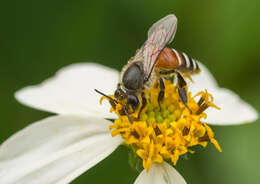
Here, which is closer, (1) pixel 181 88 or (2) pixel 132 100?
(2) pixel 132 100

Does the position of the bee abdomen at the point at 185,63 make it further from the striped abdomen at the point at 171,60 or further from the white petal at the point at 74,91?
the white petal at the point at 74,91

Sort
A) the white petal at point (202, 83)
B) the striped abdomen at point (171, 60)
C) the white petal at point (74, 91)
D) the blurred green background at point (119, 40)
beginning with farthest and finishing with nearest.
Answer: the blurred green background at point (119, 40)
the white petal at point (202, 83)
the white petal at point (74, 91)
the striped abdomen at point (171, 60)

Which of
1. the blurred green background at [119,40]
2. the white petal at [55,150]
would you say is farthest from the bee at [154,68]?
the blurred green background at [119,40]

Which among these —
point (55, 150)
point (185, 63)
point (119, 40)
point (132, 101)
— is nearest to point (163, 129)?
point (132, 101)

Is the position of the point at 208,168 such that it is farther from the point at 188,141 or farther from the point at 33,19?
the point at 33,19

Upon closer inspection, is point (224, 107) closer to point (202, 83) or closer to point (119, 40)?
point (202, 83)

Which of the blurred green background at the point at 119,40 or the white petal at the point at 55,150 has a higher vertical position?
the blurred green background at the point at 119,40

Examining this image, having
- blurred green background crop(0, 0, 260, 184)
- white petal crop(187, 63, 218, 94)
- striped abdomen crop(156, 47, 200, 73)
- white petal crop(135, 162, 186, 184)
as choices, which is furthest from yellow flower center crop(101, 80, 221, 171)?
blurred green background crop(0, 0, 260, 184)
